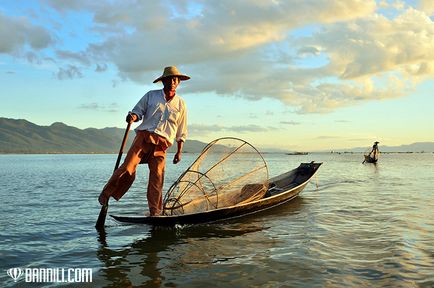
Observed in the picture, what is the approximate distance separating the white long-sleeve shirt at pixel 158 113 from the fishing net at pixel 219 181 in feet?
4.68

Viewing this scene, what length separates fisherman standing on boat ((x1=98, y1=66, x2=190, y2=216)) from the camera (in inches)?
286

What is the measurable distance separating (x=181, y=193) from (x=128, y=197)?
22.1ft

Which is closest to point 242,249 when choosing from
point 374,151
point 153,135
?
point 153,135

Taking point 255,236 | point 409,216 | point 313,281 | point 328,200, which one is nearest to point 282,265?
point 313,281

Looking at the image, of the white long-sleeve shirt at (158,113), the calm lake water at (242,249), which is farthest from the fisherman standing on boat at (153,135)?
the calm lake water at (242,249)

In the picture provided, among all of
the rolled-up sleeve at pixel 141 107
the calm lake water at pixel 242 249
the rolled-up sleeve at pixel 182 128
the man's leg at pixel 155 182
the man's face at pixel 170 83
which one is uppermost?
the man's face at pixel 170 83

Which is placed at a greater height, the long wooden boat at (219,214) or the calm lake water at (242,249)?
the long wooden boat at (219,214)

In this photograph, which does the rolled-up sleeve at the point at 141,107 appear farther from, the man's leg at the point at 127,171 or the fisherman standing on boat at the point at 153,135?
the man's leg at the point at 127,171

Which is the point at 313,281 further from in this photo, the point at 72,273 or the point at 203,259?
the point at 72,273

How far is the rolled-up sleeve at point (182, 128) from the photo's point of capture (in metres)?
7.72

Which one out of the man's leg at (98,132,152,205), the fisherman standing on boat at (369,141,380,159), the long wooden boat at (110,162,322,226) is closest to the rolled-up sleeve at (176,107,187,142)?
the man's leg at (98,132,152,205)

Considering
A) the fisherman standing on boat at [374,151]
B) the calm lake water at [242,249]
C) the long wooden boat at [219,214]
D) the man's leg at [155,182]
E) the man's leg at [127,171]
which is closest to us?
the calm lake water at [242,249]

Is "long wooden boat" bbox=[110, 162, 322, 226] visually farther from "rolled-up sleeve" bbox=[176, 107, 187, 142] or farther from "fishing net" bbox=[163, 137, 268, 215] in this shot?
"rolled-up sleeve" bbox=[176, 107, 187, 142]

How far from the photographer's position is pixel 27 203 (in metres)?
12.4
